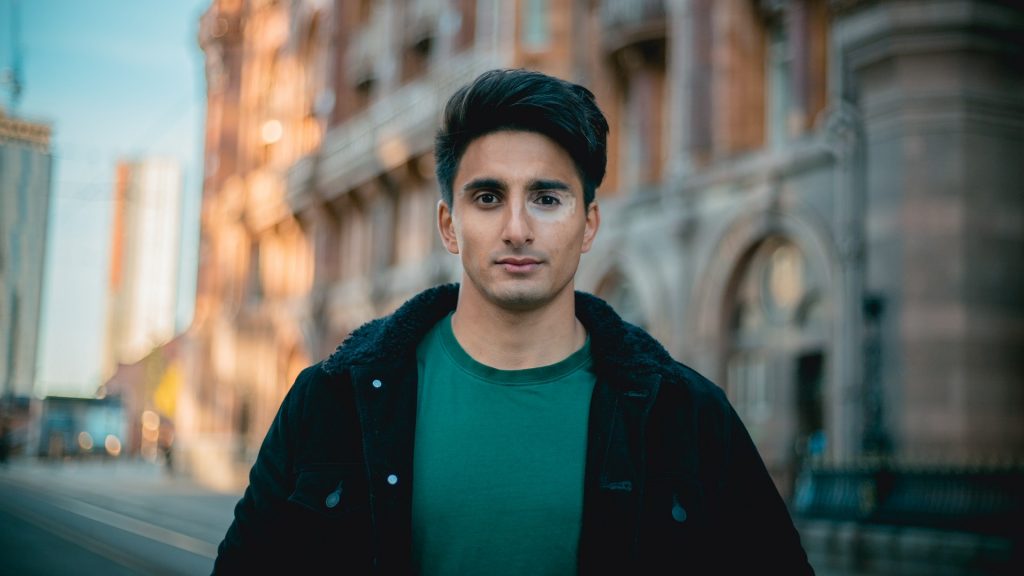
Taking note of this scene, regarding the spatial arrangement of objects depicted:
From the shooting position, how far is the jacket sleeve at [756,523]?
2.79 metres

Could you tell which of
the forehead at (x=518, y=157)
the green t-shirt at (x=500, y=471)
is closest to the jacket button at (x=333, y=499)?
the green t-shirt at (x=500, y=471)

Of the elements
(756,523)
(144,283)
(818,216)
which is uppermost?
(144,283)

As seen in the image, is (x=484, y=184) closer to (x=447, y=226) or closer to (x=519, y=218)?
(x=519, y=218)

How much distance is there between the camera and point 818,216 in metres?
21.9

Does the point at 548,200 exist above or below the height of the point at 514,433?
above

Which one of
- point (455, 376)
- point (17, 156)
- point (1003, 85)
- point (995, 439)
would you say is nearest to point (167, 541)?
point (17, 156)

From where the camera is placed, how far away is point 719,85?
25188mm

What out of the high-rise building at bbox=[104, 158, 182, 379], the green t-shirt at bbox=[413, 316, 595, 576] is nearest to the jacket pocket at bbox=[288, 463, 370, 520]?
the green t-shirt at bbox=[413, 316, 595, 576]

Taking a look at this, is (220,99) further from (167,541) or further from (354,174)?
(167,541)

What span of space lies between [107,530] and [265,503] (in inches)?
761

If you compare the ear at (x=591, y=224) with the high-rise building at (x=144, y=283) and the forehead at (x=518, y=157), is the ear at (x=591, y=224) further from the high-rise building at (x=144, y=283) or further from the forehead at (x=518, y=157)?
the high-rise building at (x=144, y=283)

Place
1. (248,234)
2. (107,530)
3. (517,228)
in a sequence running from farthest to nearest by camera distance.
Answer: (248,234), (107,530), (517,228)

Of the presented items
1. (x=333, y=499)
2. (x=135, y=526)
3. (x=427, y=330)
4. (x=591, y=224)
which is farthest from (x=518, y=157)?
(x=135, y=526)

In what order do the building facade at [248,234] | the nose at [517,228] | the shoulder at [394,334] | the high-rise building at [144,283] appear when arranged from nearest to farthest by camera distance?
the nose at [517,228] < the shoulder at [394,334] < the building facade at [248,234] < the high-rise building at [144,283]
